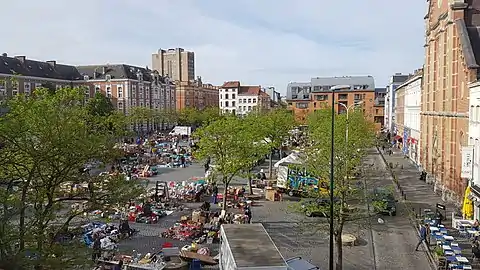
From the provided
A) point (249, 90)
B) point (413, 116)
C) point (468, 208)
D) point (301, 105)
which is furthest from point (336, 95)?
point (468, 208)

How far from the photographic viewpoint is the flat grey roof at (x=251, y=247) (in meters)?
14.2

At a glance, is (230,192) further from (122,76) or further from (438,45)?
(122,76)

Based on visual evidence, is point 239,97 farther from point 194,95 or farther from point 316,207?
point 316,207

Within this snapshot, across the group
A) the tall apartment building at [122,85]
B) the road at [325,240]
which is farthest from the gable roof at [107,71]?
the road at [325,240]

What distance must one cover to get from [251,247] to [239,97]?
13995cm

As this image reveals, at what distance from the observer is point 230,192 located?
36.5 m

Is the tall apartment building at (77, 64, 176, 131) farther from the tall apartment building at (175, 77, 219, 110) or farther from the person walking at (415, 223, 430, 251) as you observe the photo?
the person walking at (415, 223, 430, 251)

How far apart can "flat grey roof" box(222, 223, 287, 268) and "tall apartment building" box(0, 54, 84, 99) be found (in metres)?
66.3

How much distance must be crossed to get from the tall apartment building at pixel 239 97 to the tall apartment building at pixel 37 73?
5768 centimetres

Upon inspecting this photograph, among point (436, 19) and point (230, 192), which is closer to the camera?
point (230, 192)

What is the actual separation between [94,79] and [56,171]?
318 ft

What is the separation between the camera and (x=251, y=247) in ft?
51.0

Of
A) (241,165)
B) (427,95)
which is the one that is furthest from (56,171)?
(427,95)

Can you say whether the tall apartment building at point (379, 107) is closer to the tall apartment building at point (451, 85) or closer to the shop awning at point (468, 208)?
the tall apartment building at point (451, 85)
